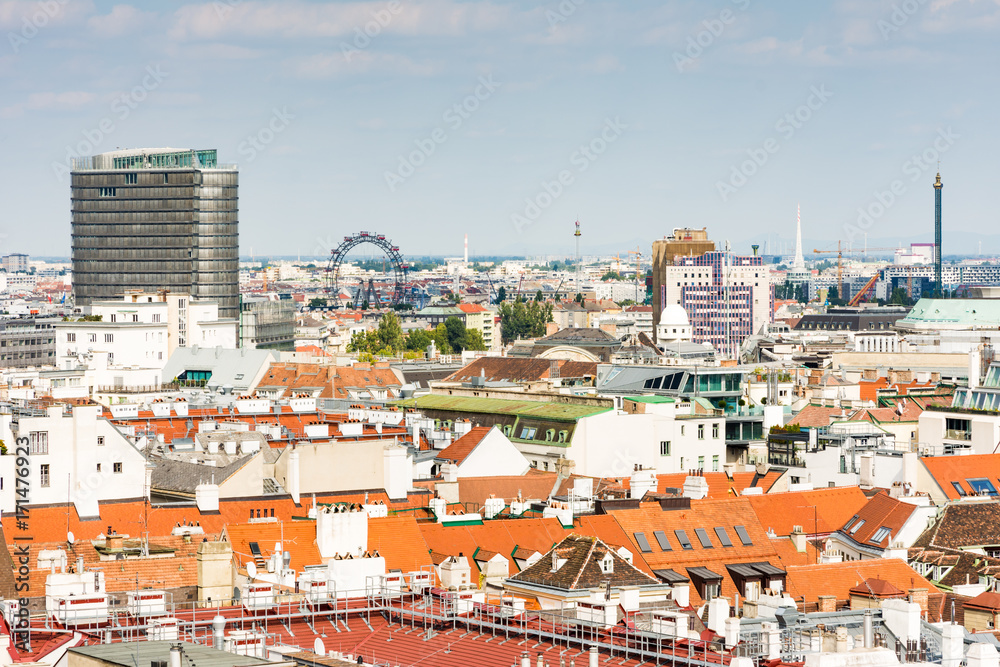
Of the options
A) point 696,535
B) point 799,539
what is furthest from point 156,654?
point 799,539

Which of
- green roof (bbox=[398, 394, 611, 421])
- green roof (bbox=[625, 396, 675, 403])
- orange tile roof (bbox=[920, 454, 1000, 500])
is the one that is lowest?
orange tile roof (bbox=[920, 454, 1000, 500])

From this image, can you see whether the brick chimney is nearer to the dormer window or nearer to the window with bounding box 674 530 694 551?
the dormer window

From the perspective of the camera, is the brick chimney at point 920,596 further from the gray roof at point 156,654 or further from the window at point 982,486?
the window at point 982,486

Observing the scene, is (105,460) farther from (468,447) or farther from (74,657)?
(74,657)

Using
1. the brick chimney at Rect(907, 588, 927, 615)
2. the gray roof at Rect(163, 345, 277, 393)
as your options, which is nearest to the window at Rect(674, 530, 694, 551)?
the brick chimney at Rect(907, 588, 927, 615)

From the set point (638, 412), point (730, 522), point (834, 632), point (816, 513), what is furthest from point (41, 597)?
point (638, 412)

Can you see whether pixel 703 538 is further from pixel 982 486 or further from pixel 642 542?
pixel 982 486

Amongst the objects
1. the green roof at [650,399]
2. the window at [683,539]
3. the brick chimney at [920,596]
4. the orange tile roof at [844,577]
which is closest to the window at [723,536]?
the window at [683,539]
